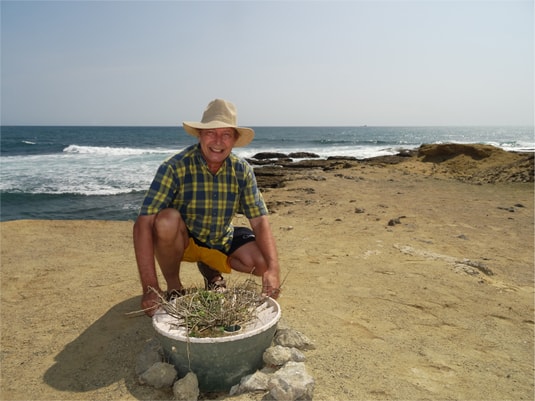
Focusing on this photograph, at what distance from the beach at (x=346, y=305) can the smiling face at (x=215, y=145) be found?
120cm

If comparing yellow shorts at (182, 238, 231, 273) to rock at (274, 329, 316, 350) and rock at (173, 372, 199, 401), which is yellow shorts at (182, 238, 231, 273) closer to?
rock at (274, 329, 316, 350)

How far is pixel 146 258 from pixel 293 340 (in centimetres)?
102

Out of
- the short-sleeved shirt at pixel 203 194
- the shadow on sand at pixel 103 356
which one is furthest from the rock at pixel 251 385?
the short-sleeved shirt at pixel 203 194

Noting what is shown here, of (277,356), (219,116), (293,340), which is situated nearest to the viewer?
(277,356)

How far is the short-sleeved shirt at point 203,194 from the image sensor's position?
8.50 feet

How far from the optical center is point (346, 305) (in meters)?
3.16

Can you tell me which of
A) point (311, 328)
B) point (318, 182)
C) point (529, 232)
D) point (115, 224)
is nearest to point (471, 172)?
point (318, 182)

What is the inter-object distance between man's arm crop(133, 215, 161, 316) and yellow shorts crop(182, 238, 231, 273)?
0.44 m

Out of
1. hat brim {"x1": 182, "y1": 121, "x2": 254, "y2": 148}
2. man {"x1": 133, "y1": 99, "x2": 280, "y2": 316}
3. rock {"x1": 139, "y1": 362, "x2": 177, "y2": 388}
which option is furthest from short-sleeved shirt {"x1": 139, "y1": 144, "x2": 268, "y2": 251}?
rock {"x1": 139, "y1": 362, "x2": 177, "y2": 388}

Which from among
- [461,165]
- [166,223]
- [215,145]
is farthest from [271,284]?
[461,165]

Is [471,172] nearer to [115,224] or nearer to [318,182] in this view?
[318,182]

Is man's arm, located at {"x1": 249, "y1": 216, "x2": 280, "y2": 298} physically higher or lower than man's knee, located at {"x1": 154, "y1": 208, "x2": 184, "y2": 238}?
lower

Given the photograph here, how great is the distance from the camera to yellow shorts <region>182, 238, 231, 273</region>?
9.68 feet

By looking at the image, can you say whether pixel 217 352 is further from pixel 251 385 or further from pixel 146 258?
pixel 146 258
